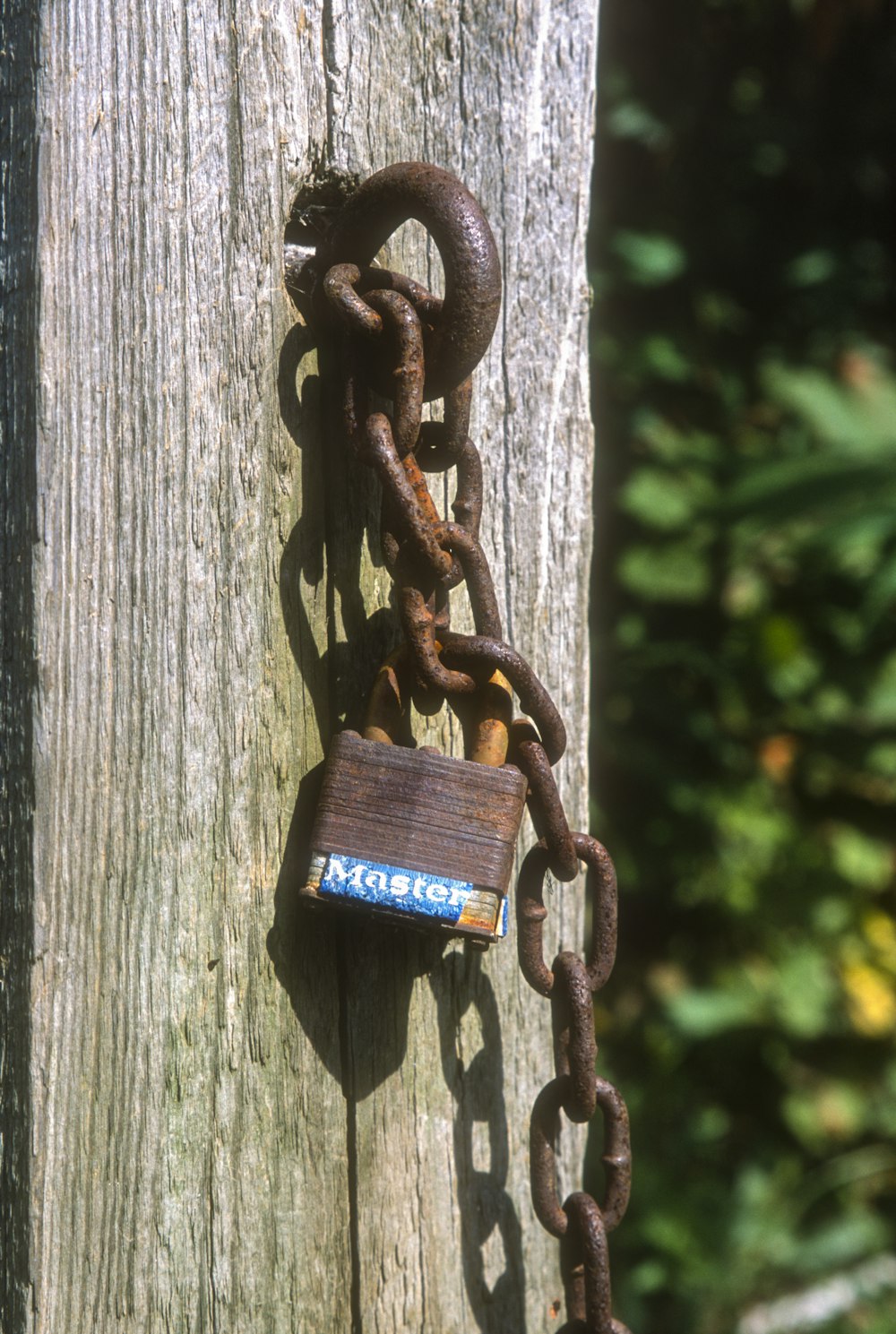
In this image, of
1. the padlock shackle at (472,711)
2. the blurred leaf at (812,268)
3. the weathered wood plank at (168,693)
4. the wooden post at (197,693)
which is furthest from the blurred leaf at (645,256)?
the padlock shackle at (472,711)

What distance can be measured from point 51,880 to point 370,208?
632 millimetres

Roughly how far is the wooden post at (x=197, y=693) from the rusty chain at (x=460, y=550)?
0.28 ft

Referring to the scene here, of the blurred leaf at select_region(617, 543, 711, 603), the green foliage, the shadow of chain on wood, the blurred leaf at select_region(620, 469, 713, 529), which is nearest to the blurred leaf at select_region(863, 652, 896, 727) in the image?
the green foliage

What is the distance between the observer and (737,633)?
9.56 ft

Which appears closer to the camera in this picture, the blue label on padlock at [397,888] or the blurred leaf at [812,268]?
the blue label on padlock at [397,888]

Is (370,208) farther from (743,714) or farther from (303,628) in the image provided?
(743,714)

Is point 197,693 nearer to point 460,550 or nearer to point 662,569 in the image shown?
point 460,550

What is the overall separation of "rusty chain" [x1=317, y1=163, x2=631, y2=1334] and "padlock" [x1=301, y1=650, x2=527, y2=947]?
0.14ft

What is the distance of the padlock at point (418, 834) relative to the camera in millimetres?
918

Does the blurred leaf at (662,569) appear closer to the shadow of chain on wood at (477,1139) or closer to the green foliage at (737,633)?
the green foliage at (737,633)

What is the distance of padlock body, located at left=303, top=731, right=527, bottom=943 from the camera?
0.92 m

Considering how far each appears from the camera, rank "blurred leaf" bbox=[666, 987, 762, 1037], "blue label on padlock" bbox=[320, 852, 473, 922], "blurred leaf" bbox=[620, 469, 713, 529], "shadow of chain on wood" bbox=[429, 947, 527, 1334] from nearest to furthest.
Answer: "blue label on padlock" bbox=[320, 852, 473, 922] → "shadow of chain on wood" bbox=[429, 947, 527, 1334] → "blurred leaf" bbox=[620, 469, 713, 529] → "blurred leaf" bbox=[666, 987, 762, 1037]

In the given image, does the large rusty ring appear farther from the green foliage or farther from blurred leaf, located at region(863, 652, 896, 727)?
blurred leaf, located at region(863, 652, 896, 727)

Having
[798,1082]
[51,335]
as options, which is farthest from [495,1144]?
[798,1082]
